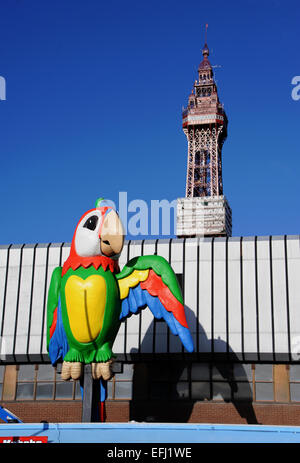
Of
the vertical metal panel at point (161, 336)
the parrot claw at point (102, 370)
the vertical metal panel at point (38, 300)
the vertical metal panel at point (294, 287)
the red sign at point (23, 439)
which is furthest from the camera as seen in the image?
the vertical metal panel at point (38, 300)

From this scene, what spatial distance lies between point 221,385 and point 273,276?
443 centimetres

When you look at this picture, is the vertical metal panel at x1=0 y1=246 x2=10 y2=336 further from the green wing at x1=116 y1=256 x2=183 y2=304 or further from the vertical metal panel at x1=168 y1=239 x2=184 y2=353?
the green wing at x1=116 y1=256 x2=183 y2=304

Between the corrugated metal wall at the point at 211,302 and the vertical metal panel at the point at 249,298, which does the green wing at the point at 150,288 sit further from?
the vertical metal panel at the point at 249,298

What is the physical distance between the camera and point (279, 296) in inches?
790

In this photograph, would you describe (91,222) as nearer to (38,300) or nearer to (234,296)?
(234,296)

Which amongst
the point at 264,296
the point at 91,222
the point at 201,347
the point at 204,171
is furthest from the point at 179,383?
the point at 204,171

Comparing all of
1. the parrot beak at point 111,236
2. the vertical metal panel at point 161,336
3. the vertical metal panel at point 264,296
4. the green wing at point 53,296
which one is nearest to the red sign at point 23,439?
the green wing at point 53,296

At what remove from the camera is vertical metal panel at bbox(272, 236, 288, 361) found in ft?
64.4

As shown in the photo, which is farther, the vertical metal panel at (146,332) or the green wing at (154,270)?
the vertical metal panel at (146,332)

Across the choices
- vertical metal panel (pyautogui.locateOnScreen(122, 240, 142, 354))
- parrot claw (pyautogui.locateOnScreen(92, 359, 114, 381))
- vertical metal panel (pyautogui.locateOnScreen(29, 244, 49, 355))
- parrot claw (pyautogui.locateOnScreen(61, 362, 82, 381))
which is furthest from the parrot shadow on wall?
parrot claw (pyautogui.locateOnScreen(61, 362, 82, 381))

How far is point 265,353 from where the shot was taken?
19672 millimetres

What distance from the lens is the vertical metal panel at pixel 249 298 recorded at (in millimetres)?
19784
